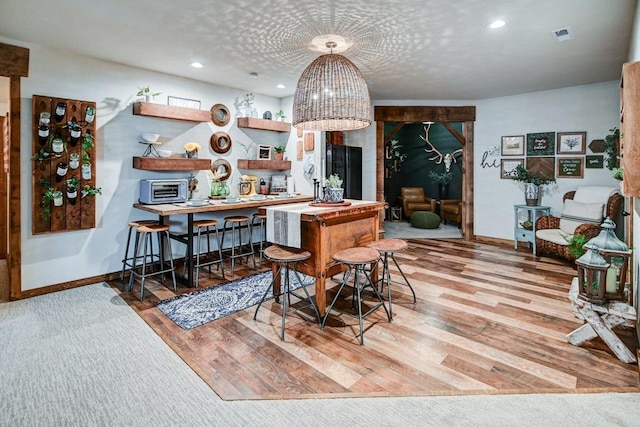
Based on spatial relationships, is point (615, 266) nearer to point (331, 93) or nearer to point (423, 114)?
point (331, 93)

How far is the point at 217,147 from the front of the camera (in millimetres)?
4836

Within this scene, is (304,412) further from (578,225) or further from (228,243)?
(578,225)

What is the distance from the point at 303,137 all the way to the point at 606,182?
453 centimetres

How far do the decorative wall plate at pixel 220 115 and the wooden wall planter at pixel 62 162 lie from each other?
1.49 meters

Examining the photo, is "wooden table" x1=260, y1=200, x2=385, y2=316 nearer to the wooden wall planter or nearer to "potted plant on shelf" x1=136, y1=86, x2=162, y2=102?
the wooden wall planter

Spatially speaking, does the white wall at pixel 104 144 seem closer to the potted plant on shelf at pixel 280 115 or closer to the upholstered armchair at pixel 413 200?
the potted plant on shelf at pixel 280 115

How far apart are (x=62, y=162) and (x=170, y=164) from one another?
1058 millimetres

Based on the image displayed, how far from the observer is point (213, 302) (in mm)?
3264

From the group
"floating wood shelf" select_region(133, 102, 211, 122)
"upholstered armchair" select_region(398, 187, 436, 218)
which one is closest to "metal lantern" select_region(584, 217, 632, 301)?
"floating wood shelf" select_region(133, 102, 211, 122)

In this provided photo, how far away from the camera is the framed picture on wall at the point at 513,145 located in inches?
220

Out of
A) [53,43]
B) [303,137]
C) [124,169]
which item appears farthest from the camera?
[303,137]

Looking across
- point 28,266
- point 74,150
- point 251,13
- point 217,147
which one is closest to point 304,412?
point 251,13

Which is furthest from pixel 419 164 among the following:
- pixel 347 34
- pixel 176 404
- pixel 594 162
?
pixel 176 404

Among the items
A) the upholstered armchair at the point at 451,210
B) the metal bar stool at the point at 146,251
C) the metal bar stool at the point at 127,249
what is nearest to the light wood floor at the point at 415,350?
the metal bar stool at the point at 146,251
